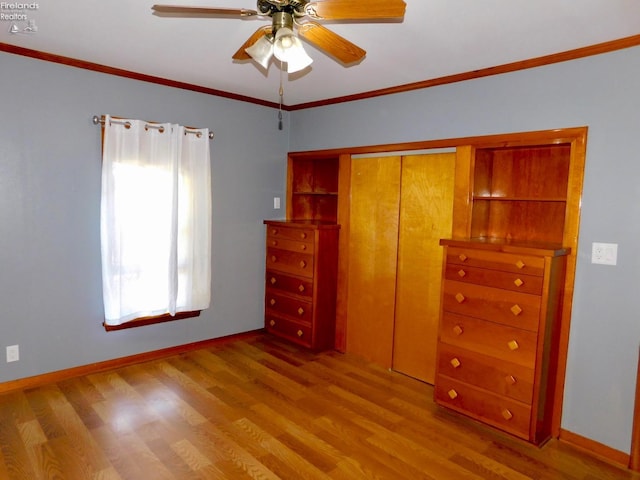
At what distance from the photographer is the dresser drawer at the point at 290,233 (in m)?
3.94

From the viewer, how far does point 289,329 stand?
4191 millimetres

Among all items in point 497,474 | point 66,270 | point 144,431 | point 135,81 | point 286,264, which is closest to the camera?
point 497,474

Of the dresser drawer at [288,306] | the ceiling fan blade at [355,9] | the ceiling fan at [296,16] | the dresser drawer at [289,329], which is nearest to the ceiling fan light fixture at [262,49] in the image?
the ceiling fan at [296,16]

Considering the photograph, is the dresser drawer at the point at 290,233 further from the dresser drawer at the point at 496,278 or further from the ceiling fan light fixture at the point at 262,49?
the ceiling fan light fixture at the point at 262,49

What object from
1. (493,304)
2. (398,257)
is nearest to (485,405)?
(493,304)

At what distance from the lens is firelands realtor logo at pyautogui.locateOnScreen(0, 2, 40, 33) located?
7.17 feet

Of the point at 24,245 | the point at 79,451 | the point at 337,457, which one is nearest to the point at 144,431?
the point at 79,451

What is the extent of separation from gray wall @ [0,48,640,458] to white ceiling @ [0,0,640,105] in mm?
230

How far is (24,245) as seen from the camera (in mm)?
3002

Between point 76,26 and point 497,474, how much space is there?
11.3 feet

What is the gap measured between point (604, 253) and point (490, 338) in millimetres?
828

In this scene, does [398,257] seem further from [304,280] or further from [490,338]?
[490,338]

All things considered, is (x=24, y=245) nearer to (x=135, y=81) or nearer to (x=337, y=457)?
(x=135, y=81)

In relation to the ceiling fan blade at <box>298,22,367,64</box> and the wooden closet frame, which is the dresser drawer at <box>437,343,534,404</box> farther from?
the ceiling fan blade at <box>298,22,367,64</box>
